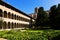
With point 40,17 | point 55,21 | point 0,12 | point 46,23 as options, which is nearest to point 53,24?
point 55,21

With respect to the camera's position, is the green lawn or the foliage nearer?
A: the green lawn

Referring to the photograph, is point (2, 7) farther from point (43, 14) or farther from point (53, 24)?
point (43, 14)

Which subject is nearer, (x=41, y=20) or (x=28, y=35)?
(x=28, y=35)

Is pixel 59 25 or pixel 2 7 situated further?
pixel 59 25

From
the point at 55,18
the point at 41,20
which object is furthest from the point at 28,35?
the point at 41,20

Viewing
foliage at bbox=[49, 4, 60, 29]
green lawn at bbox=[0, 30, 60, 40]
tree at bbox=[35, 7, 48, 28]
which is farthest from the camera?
tree at bbox=[35, 7, 48, 28]

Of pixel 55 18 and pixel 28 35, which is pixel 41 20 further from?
pixel 28 35

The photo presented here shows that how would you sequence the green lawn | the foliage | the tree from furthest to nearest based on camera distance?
the tree
the foliage
the green lawn

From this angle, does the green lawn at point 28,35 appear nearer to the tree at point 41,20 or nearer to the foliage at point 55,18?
the foliage at point 55,18

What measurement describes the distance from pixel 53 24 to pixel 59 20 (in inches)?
152

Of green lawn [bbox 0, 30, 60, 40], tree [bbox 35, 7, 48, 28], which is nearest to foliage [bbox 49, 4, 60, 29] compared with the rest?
tree [bbox 35, 7, 48, 28]

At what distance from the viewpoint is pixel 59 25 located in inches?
1980

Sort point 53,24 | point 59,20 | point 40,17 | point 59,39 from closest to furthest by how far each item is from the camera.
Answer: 1. point 59,39
2. point 59,20
3. point 53,24
4. point 40,17

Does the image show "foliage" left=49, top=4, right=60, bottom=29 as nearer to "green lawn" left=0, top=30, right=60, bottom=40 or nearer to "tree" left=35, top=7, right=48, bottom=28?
"tree" left=35, top=7, right=48, bottom=28
